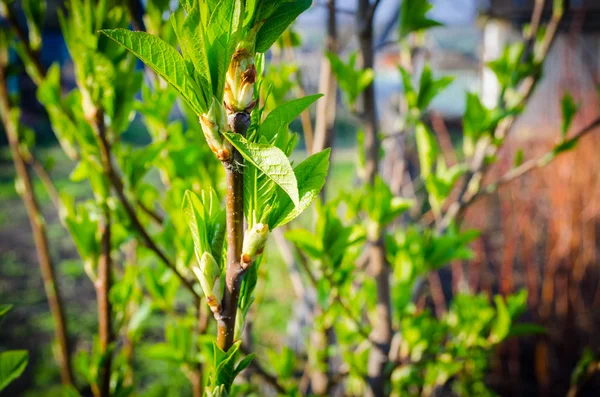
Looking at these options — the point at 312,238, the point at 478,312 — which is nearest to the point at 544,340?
the point at 478,312

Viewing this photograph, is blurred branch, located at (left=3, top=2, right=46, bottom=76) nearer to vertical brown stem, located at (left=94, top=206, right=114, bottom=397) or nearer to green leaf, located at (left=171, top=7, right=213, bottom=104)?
vertical brown stem, located at (left=94, top=206, right=114, bottom=397)

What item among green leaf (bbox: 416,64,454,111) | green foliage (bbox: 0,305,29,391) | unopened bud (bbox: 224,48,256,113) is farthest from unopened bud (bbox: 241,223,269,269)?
green leaf (bbox: 416,64,454,111)

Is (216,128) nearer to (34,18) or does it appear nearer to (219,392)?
(219,392)

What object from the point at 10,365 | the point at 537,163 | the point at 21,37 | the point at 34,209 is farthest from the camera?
the point at 34,209

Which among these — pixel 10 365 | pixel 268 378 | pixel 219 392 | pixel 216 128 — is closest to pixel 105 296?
pixel 10 365

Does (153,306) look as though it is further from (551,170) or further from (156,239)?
(551,170)

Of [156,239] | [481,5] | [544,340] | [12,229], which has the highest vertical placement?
[481,5]
